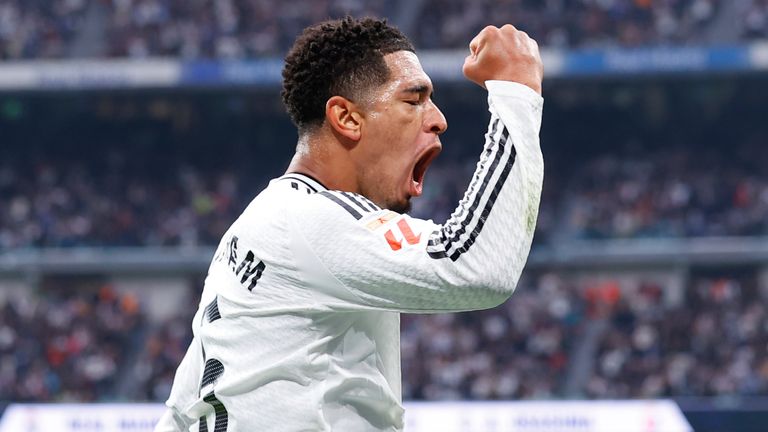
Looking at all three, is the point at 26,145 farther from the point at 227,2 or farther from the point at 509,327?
the point at 509,327

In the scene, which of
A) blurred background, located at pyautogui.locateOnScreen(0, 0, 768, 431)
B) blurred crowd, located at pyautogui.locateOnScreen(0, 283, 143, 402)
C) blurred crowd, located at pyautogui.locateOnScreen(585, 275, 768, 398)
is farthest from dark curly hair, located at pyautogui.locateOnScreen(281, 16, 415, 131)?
blurred crowd, located at pyautogui.locateOnScreen(0, 283, 143, 402)

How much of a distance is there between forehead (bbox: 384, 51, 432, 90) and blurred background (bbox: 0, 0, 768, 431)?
682 inches

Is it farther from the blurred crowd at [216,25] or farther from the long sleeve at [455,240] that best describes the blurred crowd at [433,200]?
the long sleeve at [455,240]

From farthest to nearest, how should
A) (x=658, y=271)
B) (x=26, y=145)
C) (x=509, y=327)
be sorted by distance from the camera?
(x=26, y=145) < (x=658, y=271) < (x=509, y=327)

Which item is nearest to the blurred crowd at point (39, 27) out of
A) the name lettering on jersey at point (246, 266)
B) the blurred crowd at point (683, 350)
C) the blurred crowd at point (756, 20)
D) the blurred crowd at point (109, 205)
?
the blurred crowd at point (109, 205)

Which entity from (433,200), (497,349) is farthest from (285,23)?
A: (497,349)

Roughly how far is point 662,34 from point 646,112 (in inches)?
92.6

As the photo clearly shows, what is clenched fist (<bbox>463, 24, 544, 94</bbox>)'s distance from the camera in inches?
83.5

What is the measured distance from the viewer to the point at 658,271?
23359mm

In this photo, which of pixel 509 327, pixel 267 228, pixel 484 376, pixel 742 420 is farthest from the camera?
pixel 509 327

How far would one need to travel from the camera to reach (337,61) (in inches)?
89.7

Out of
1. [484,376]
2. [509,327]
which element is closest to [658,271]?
[509,327]

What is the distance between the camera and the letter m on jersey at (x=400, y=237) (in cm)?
207

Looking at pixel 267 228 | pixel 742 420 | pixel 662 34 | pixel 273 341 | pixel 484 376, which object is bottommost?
pixel 484 376
